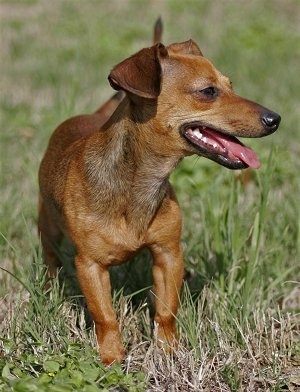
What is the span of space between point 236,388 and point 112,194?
1113 mm

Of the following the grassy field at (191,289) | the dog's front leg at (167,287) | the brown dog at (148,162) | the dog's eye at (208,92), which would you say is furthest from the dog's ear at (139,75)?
the grassy field at (191,289)

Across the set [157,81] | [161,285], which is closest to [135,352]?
[161,285]

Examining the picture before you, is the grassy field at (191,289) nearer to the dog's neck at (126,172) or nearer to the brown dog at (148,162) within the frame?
the brown dog at (148,162)

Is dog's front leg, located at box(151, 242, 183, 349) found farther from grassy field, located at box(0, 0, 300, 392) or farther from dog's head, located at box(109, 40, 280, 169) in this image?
dog's head, located at box(109, 40, 280, 169)

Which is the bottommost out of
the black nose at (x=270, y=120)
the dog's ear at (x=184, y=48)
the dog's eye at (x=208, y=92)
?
the black nose at (x=270, y=120)

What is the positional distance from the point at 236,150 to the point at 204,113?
0.79 feet

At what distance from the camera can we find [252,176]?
21.6 ft

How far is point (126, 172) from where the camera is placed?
164 inches

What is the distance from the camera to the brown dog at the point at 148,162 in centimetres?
396

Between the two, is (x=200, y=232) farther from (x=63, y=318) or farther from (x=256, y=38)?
(x=256, y=38)

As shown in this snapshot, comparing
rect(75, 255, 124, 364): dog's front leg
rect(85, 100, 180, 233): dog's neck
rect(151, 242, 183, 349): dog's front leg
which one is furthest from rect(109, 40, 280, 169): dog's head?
rect(75, 255, 124, 364): dog's front leg

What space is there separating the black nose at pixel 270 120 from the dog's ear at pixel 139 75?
52 centimetres

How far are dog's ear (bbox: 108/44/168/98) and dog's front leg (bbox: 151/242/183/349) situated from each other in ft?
2.97

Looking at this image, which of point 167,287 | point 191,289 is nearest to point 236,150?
point 167,287
